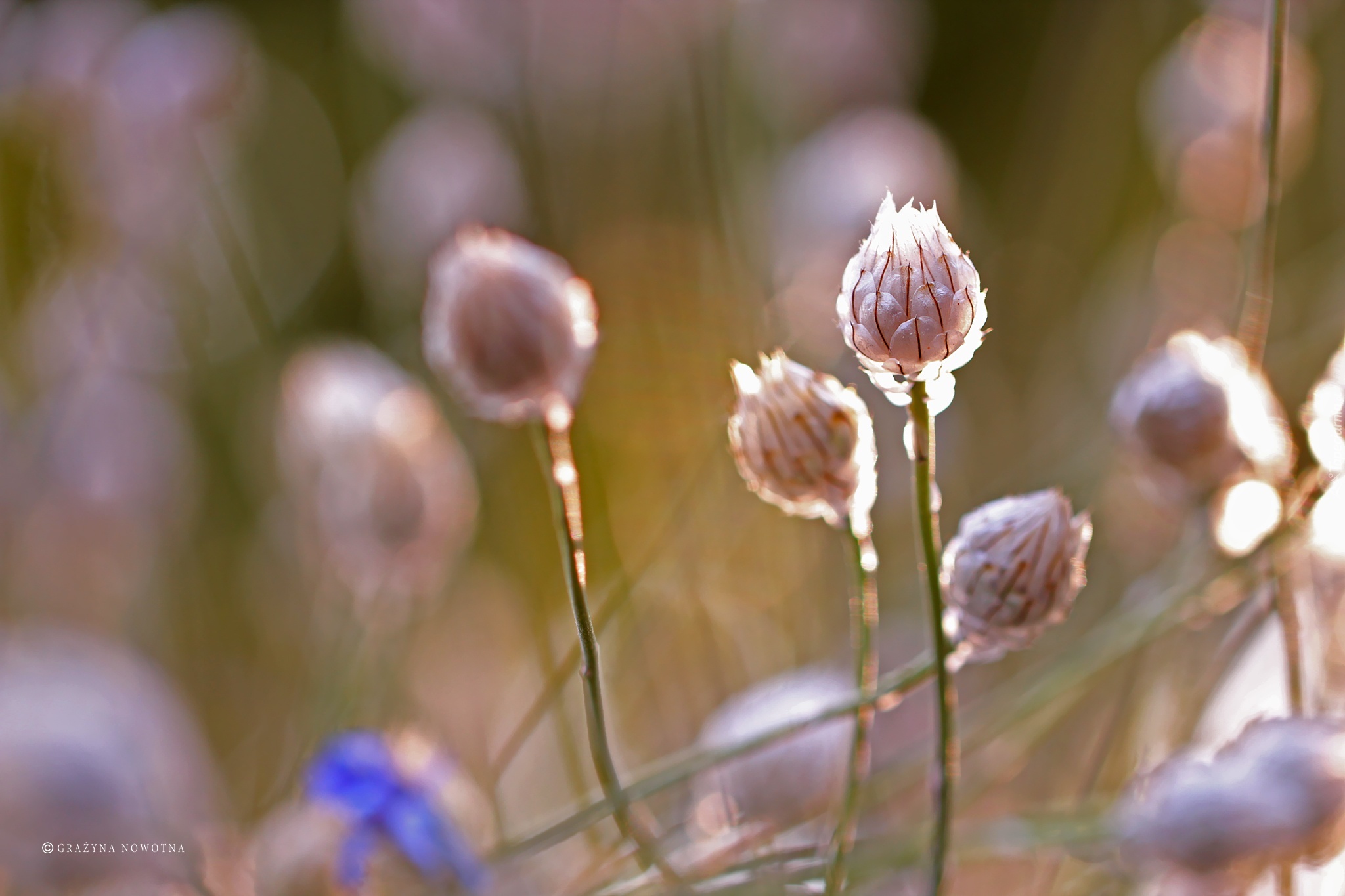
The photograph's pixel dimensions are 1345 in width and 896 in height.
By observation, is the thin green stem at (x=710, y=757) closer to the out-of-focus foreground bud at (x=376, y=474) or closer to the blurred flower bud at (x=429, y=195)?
the out-of-focus foreground bud at (x=376, y=474)

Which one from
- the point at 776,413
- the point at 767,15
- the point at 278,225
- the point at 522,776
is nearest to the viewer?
the point at 776,413

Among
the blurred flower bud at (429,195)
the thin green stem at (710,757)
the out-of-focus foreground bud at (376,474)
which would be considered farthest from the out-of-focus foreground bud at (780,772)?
the blurred flower bud at (429,195)

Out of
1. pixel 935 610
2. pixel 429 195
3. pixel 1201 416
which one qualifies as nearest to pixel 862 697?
pixel 935 610

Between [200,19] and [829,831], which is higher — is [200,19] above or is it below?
above

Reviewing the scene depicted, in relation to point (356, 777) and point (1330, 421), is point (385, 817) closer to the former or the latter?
point (356, 777)

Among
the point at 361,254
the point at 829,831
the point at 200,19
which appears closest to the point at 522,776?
the point at 829,831

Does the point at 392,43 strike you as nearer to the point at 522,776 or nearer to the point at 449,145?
the point at 449,145
